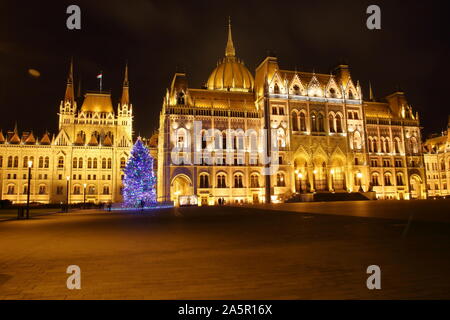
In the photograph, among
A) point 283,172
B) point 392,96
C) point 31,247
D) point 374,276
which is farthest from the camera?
point 392,96

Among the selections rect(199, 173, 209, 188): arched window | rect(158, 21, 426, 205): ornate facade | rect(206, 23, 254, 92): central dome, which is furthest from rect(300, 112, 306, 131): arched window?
rect(199, 173, 209, 188): arched window

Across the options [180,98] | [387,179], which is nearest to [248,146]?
[180,98]

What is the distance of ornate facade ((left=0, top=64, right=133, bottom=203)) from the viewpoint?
74.4 m

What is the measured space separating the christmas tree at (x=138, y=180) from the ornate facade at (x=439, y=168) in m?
77.0

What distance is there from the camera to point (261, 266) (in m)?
6.90

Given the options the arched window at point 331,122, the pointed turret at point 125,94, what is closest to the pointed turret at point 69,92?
the pointed turret at point 125,94

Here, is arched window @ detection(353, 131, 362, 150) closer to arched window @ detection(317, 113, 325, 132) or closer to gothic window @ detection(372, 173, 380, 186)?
arched window @ detection(317, 113, 325, 132)

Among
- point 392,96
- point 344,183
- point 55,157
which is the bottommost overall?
point 344,183

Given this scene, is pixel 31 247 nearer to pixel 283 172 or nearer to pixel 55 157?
pixel 283 172

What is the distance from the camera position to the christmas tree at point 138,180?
167 feet

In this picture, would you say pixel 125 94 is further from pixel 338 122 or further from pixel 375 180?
pixel 375 180

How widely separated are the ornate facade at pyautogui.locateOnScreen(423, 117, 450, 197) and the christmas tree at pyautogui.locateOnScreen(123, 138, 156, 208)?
77028mm
